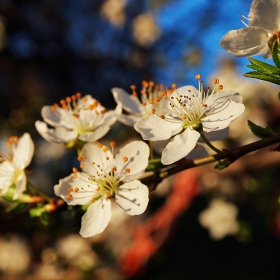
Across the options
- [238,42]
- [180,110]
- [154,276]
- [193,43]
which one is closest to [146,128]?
[180,110]

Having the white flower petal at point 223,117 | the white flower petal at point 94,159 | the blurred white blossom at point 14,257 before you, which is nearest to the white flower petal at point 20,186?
the white flower petal at point 94,159

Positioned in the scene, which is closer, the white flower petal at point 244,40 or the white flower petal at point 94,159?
the white flower petal at point 244,40

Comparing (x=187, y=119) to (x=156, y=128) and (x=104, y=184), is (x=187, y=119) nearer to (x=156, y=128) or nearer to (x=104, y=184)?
(x=156, y=128)

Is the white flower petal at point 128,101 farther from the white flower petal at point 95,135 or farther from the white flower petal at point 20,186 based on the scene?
the white flower petal at point 20,186

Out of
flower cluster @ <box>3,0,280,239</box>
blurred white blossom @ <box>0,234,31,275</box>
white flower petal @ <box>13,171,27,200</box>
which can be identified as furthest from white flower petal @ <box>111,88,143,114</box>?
blurred white blossom @ <box>0,234,31,275</box>

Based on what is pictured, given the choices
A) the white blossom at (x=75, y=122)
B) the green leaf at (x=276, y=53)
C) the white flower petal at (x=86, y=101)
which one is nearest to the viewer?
the green leaf at (x=276, y=53)

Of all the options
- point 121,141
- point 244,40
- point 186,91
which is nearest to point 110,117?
point 186,91
